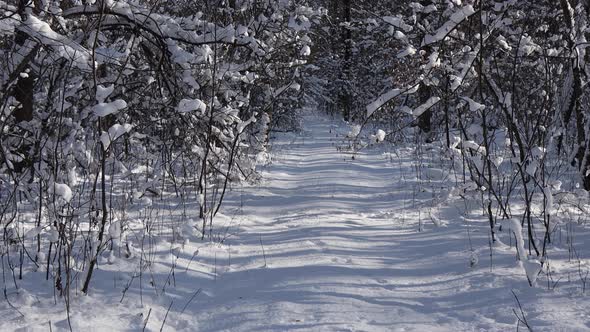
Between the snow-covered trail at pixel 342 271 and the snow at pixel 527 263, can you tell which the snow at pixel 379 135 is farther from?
the snow at pixel 527 263

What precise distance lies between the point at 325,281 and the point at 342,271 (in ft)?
0.83

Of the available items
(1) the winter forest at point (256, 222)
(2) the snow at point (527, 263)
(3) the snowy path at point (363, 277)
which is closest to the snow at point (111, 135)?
(1) the winter forest at point (256, 222)

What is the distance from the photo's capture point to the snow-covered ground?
9.53 ft

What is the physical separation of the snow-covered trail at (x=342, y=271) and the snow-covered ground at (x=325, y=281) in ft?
0.04

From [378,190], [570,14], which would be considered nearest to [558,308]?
[570,14]

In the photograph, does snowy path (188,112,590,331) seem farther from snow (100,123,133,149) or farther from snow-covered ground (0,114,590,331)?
snow (100,123,133,149)

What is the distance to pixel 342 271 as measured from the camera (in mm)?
3744

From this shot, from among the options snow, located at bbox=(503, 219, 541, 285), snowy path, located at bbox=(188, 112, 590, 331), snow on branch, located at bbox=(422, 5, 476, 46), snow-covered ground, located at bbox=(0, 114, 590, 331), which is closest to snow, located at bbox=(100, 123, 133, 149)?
snow-covered ground, located at bbox=(0, 114, 590, 331)

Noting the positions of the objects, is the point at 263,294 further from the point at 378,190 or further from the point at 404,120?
the point at 404,120

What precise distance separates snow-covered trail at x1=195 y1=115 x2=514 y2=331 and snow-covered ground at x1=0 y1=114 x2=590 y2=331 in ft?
0.04

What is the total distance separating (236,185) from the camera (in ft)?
24.3

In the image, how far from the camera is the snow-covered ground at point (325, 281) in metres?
2.91

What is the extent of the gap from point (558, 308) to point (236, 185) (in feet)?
16.7

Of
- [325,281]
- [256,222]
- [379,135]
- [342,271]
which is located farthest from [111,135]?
[256,222]
